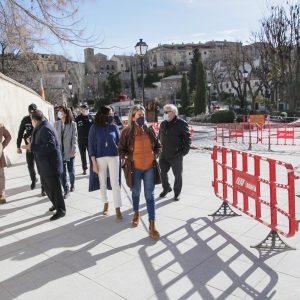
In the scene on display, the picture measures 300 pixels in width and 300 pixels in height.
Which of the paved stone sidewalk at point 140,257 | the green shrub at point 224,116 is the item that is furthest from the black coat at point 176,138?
the green shrub at point 224,116

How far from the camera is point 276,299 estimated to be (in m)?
3.22

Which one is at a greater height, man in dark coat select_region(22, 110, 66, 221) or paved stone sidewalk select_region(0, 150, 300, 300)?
man in dark coat select_region(22, 110, 66, 221)

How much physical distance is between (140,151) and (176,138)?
166 centimetres

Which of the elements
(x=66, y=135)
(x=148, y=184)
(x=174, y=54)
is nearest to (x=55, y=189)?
(x=148, y=184)

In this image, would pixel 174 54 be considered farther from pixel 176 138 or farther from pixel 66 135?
pixel 176 138

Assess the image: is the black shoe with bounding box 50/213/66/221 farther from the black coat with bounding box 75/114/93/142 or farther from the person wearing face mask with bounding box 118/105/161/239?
the black coat with bounding box 75/114/93/142

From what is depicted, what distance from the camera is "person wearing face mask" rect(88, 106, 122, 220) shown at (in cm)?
539

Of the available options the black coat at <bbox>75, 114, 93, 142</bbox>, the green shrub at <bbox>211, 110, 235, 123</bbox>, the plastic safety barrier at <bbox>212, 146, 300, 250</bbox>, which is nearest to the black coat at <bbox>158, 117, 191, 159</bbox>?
the plastic safety barrier at <bbox>212, 146, 300, 250</bbox>

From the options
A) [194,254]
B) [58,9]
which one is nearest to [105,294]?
[194,254]

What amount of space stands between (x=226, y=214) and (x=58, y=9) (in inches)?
227

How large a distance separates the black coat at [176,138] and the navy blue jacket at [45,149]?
6.07ft

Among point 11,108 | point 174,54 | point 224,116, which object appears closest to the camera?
point 11,108

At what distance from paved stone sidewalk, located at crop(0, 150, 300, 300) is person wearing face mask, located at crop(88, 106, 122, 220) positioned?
25.7 inches

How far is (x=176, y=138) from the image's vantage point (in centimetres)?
637
